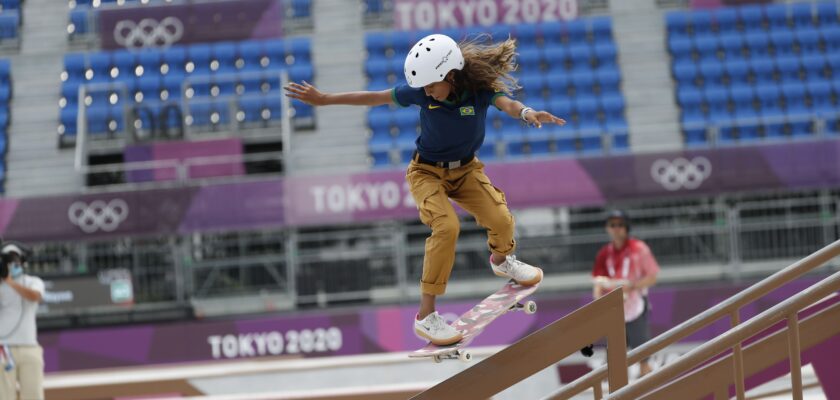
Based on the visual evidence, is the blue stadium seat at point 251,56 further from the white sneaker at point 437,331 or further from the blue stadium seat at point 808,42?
the white sneaker at point 437,331

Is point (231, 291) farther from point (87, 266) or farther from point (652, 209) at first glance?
point (652, 209)

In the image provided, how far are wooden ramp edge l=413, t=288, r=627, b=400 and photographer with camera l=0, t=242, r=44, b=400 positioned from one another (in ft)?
13.5

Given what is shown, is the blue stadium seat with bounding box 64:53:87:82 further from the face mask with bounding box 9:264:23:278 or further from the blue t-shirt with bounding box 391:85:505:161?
the blue t-shirt with bounding box 391:85:505:161

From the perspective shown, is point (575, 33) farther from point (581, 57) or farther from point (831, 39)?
point (831, 39)

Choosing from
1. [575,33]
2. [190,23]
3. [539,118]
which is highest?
[190,23]

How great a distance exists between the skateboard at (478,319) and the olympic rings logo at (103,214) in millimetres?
9441

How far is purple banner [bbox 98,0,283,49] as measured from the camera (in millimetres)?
18828

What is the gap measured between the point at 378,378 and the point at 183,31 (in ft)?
35.3

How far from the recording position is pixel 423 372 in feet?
33.9

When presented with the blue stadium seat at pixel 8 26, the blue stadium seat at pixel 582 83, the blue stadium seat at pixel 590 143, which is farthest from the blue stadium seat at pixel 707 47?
the blue stadium seat at pixel 8 26

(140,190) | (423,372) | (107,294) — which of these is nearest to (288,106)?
(140,190)

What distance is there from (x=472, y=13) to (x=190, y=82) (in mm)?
Answer: 4977

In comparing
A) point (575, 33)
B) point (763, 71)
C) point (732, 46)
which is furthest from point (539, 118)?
point (732, 46)

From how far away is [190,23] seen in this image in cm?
1884
